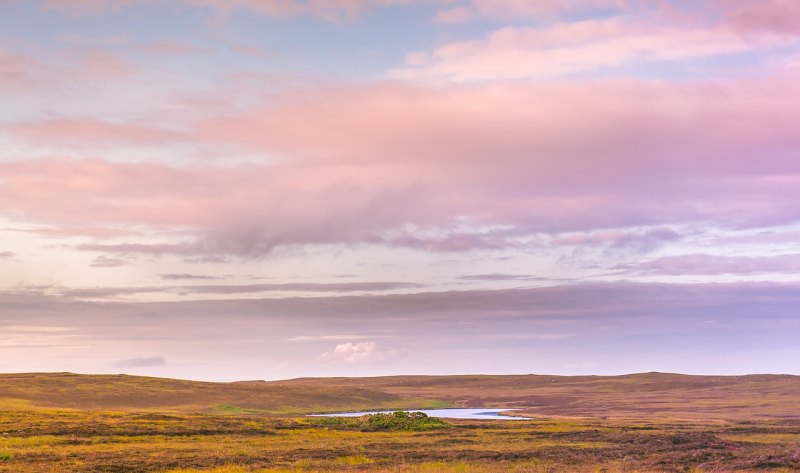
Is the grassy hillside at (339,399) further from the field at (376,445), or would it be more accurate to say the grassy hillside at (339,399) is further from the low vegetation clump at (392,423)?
the low vegetation clump at (392,423)

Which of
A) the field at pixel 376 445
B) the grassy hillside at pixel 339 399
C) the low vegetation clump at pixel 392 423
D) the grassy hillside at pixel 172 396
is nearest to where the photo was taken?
the field at pixel 376 445

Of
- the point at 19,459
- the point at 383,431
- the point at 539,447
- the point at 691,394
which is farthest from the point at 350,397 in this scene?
the point at 19,459

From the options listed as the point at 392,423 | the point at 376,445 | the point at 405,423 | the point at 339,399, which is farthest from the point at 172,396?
the point at 376,445

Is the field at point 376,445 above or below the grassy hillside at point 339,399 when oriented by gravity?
above

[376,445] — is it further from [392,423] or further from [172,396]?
[172,396]

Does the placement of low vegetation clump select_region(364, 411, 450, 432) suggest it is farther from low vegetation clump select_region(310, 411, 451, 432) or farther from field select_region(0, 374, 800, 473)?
field select_region(0, 374, 800, 473)

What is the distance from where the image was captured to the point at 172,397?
146250mm

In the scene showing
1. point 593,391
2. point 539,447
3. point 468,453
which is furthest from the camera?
point 593,391

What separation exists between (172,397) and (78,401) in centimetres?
1716

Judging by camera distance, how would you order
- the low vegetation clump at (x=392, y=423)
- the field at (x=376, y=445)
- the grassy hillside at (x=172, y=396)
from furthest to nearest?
the grassy hillside at (x=172, y=396) → the low vegetation clump at (x=392, y=423) → the field at (x=376, y=445)

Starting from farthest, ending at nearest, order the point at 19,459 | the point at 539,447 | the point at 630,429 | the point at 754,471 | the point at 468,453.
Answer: the point at 630,429 → the point at 539,447 → the point at 468,453 → the point at 19,459 → the point at 754,471

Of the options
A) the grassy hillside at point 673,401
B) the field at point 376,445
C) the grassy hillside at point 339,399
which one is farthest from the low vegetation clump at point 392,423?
the grassy hillside at point 339,399

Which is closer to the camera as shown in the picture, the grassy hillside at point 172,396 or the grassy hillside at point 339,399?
the grassy hillside at point 339,399

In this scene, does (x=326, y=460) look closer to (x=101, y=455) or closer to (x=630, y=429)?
(x=101, y=455)
